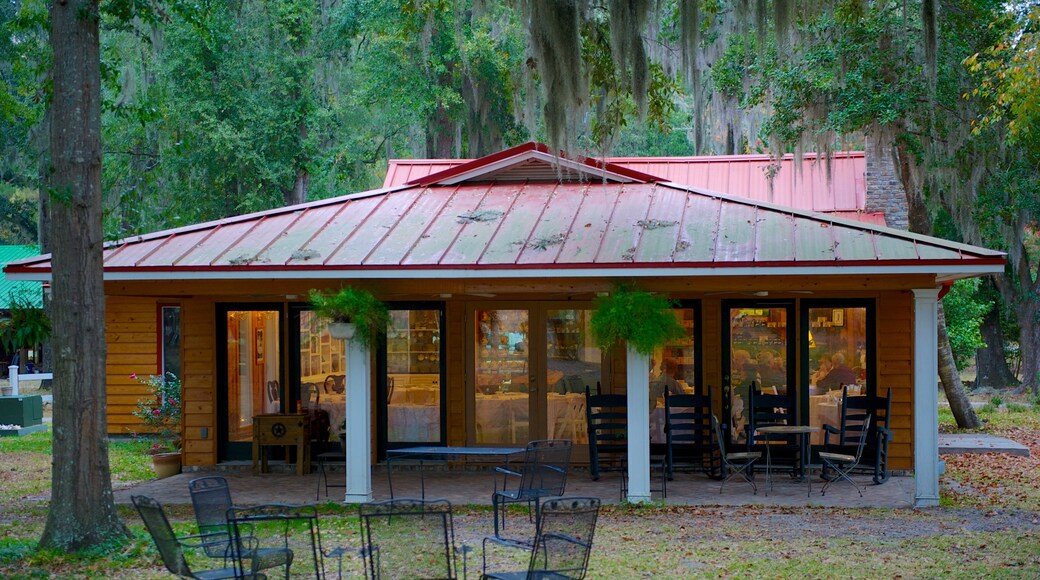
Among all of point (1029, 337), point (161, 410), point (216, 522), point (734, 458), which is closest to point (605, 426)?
point (734, 458)

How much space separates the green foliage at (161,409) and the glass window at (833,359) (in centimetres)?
855

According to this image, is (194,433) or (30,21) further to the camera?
(194,433)

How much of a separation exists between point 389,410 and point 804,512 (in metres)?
5.17

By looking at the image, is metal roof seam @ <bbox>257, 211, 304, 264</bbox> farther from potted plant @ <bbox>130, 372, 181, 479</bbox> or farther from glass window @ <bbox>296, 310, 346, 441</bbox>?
potted plant @ <bbox>130, 372, 181, 479</bbox>

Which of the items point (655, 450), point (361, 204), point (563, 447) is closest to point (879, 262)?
point (563, 447)

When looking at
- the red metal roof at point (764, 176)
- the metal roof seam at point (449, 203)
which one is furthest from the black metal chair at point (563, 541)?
the red metal roof at point (764, 176)

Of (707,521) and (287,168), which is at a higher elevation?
(287,168)

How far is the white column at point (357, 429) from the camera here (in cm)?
1034

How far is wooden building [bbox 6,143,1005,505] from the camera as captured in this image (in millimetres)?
9836

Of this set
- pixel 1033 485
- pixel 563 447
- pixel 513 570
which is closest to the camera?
pixel 513 570

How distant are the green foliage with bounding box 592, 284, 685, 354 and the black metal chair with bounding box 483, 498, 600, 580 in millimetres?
3829

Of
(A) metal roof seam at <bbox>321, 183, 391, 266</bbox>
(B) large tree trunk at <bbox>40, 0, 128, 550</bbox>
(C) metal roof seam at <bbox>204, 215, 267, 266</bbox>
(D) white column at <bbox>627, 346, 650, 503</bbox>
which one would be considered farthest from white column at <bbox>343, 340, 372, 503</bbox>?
(B) large tree trunk at <bbox>40, 0, 128, 550</bbox>

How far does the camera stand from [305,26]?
24.3 metres

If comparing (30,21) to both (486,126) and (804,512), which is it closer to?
(804,512)
